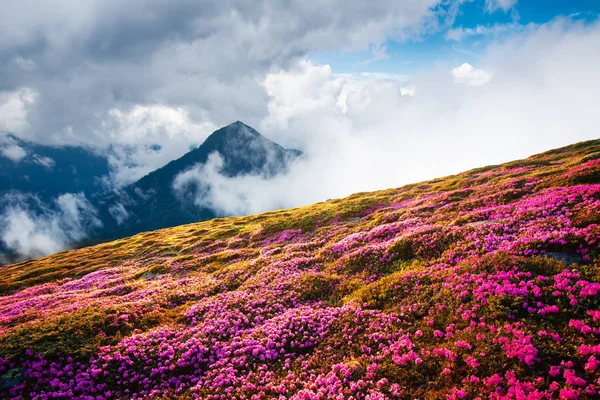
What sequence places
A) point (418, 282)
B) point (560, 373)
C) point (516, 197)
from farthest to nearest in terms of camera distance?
point (516, 197) < point (418, 282) < point (560, 373)

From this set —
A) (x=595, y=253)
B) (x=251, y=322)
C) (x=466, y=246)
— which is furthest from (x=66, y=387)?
(x=595, y=253)

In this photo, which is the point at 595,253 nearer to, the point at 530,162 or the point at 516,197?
the point at 516,197

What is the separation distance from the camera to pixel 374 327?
45.2ft

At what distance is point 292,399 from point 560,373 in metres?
A: 8.39

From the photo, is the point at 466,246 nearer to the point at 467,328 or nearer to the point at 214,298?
the point at 467,328

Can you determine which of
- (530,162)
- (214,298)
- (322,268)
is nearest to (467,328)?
(322,268)

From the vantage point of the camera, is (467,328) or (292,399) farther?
(467,328)

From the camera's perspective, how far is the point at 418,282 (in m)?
16.0

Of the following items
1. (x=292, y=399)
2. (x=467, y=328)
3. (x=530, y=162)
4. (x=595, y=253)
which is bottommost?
(x=292, y=399)

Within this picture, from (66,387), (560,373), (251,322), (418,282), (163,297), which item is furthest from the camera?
(163,297)

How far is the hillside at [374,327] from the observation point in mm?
10031

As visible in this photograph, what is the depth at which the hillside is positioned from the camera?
32.9 ft

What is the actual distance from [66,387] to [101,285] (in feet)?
84.4

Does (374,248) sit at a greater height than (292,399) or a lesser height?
greater
